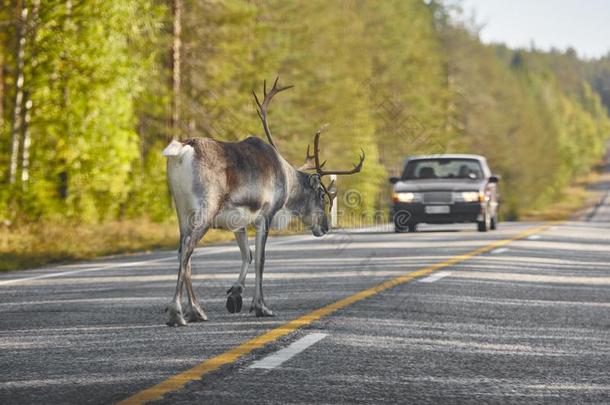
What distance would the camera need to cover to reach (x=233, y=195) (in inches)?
346

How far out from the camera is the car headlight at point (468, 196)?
24.5 metres

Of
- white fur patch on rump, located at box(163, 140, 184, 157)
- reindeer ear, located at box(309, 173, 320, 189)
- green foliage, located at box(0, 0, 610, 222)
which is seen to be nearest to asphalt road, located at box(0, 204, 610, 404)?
reindeer ear, located at box(309, 173, 320, 189)

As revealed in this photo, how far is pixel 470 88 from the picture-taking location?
81.5m

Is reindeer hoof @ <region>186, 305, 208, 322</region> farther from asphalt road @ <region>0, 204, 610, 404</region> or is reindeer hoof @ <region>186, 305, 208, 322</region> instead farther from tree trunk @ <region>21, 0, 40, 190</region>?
tree trunk @ <region>21, 0, 40, 190</region>

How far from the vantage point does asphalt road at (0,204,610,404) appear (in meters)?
6.11

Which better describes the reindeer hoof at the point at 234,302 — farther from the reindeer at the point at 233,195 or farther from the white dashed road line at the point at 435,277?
the white dashed road line at the point at 435,277

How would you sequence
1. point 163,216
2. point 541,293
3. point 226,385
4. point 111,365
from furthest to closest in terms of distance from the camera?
point 163,216
point 541,293
point 111,365
point 226,385

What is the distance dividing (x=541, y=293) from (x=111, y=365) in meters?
6.05

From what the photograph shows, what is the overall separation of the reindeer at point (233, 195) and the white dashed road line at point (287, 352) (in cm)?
108

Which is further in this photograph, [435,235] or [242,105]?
[242,105]

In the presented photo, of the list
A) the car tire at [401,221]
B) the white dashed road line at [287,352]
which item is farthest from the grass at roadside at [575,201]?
the white dashed road line at [287,352]

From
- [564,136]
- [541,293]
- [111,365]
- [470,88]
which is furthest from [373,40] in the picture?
[564,136]

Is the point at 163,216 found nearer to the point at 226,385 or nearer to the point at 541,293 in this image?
the point at 541,293

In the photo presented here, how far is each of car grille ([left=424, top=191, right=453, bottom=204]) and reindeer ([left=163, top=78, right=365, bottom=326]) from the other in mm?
14781
